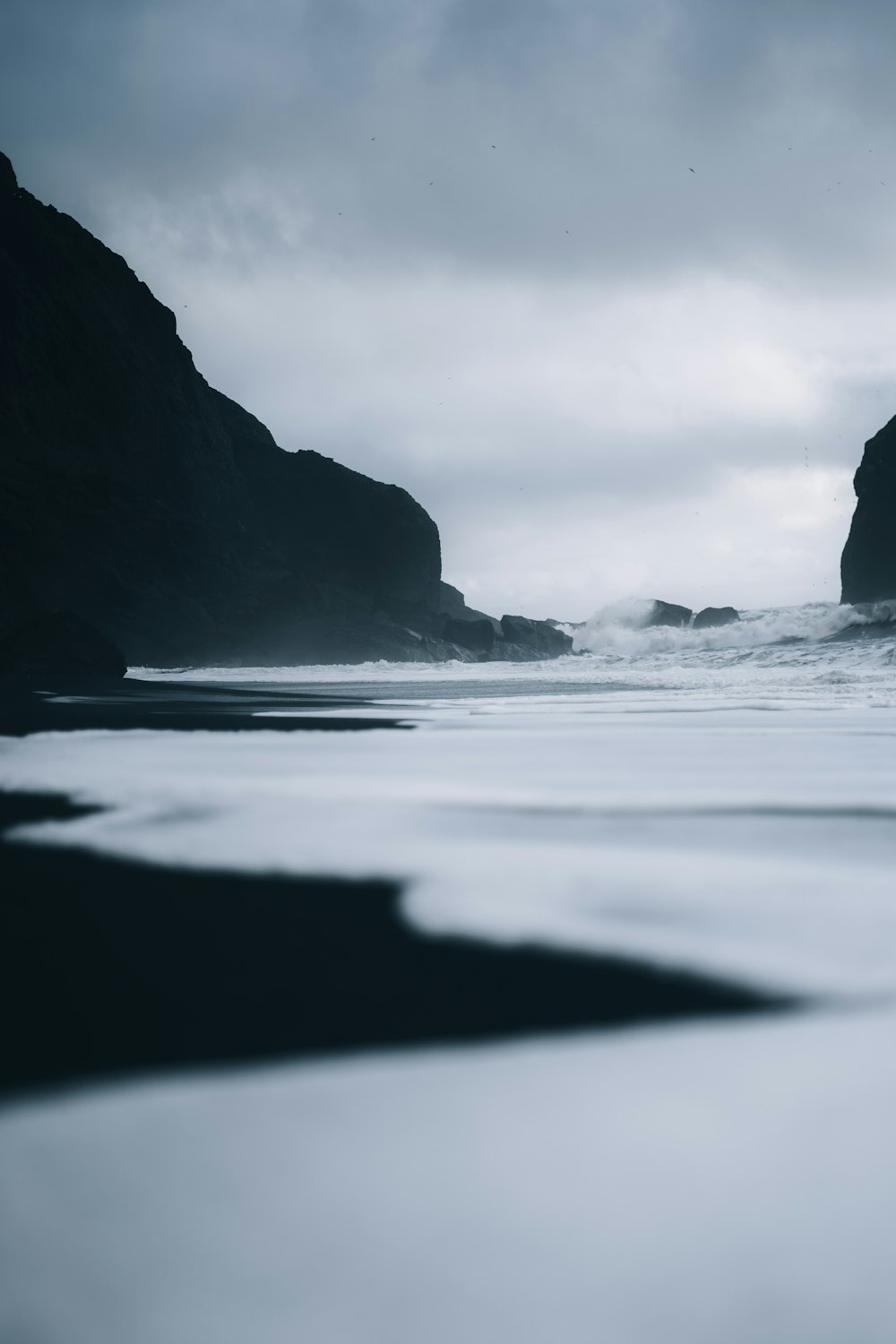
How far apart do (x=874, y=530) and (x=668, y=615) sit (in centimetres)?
1613

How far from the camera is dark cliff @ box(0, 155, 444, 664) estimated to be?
81.3ft

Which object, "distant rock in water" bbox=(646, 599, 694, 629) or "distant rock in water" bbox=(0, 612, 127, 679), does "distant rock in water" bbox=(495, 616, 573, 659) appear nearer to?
"distant rock in water" bbox=(646, 599, 694, 629)

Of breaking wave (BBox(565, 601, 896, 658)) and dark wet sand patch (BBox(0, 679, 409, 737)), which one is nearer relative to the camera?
dark wet sand patch (BBox(0, 679, 409, 737))

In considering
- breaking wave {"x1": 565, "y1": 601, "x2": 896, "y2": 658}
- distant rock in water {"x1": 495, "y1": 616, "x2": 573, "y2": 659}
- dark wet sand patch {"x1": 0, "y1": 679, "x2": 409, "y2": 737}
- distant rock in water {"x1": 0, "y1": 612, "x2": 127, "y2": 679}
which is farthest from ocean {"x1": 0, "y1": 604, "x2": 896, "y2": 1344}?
distant rock in water {"x1": 495, "y1": 616, "x2": 573, "y2": 659}

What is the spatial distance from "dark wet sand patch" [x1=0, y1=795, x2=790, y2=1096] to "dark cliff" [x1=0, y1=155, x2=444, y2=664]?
20.0 m

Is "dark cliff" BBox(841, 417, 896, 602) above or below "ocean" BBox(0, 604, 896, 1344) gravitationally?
above

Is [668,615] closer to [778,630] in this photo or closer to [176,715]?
[778,630]

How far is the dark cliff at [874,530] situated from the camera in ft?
156

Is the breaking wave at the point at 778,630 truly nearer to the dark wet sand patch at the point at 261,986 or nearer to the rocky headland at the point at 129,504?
the rocky headland at the point at 129,504

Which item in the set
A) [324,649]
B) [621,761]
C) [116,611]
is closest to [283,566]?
[324,649]

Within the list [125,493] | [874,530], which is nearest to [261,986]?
[125,493]

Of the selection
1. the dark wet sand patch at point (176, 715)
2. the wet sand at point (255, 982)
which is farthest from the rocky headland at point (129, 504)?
Result: the wet sand at point (255, 982)

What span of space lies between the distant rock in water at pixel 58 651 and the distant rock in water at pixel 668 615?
49322 millimetres

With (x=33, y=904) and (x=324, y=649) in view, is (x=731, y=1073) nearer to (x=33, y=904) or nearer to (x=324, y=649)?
(x=33, y=904)
